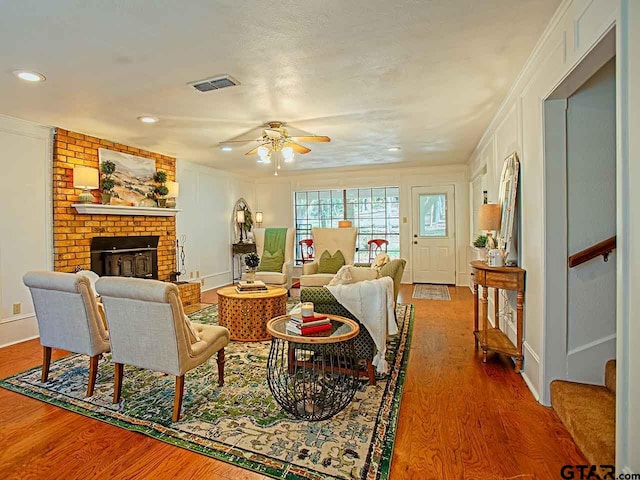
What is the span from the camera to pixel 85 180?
13.7 ft

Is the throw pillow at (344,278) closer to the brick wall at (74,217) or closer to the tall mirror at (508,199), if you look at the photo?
the tall mirror at (508,199)

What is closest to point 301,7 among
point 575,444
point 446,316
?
point 575,444

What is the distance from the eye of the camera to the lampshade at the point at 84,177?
415cm

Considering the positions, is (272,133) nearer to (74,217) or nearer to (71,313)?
(71,313)

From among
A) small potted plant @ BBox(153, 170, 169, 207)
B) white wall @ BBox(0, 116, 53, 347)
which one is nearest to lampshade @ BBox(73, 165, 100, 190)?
white wall @ BBox(0, 116, 53, 347)

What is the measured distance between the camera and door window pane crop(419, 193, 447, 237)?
7.12 meters

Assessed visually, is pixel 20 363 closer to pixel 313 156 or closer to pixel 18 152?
pixel 18 152

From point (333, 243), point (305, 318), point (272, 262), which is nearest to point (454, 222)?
point (333, 243)

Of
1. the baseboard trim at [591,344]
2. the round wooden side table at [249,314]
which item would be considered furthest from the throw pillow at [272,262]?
the baseboard trim at [591,344]

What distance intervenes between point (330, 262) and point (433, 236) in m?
2.55

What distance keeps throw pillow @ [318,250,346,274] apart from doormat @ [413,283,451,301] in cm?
142

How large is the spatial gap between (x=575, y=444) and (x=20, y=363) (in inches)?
168

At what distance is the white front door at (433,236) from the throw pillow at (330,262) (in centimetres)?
215

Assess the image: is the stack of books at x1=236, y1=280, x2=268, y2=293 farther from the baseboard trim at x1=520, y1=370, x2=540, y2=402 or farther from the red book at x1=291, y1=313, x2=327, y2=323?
the baseboard trim at x1=520, y1=370, x2=540, y2=402
